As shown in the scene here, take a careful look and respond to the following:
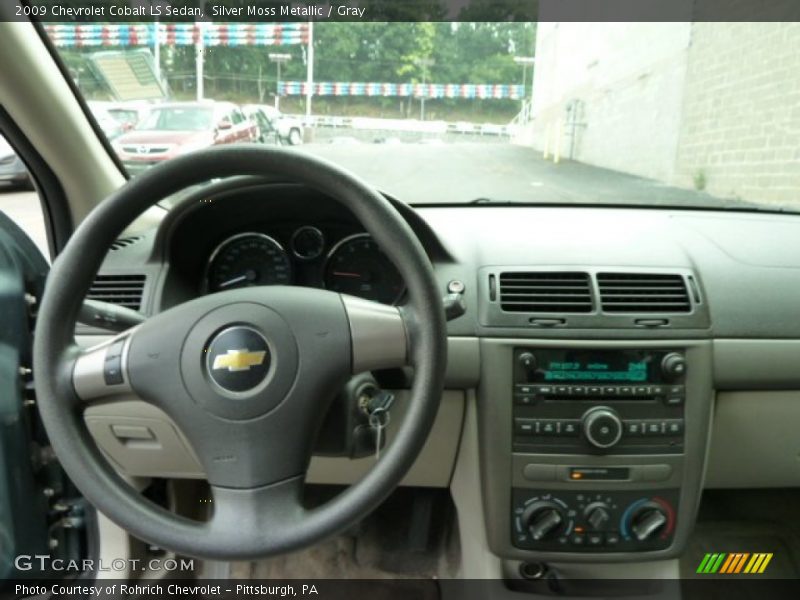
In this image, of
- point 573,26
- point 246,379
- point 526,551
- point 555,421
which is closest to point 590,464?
point 555,421

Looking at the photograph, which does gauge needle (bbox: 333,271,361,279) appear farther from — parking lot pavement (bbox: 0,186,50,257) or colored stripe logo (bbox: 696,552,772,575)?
colored stripe logo (bbox: 696,552,772,575)

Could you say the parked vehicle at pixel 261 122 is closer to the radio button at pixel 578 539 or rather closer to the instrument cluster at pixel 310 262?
the instrument cluster at pixel 310 262

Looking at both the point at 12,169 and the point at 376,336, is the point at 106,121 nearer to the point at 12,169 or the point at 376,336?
the point at 12,169

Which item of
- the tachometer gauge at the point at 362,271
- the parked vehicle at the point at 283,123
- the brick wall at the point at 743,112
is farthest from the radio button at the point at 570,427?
the brick wall at the point at 743,112

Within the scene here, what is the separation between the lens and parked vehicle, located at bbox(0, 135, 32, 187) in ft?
5.82

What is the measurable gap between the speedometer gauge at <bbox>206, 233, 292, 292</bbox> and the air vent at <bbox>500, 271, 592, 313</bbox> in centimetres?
62

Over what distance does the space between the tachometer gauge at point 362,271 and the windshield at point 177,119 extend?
497 millimetres

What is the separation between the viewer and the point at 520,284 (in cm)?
177

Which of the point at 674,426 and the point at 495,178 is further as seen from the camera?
the point at 495,178

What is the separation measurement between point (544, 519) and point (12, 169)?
1757 millimetres

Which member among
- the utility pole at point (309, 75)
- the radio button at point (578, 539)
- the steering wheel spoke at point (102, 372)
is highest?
the utility pole at point (309, 75)

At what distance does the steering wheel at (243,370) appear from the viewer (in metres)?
1.16

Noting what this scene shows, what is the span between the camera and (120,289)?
1.77m

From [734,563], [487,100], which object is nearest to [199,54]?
[487,100]
